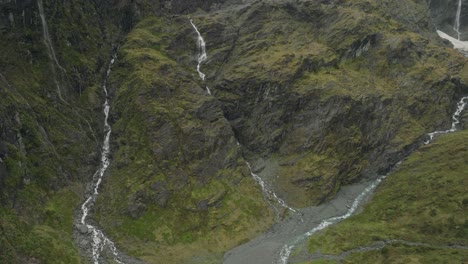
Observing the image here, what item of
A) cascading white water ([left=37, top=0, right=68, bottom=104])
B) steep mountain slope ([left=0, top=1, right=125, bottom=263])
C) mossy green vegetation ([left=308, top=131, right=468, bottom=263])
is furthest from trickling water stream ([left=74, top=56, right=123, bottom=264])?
mossy green vegetation ([left=308, top=131, right=468, bottom=263])

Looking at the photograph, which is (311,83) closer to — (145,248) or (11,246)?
(145,248)

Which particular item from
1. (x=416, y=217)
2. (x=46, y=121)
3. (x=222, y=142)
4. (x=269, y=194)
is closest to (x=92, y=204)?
(x=46, y=121)

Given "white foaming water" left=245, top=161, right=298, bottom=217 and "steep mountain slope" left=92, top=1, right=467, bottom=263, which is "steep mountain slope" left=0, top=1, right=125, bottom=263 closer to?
"steep mountain slope" left=92, top=1, right=467, bottom=263

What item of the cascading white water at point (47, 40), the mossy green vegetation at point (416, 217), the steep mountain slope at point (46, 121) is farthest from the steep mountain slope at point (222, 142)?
the cascading white water at point (47, 40)

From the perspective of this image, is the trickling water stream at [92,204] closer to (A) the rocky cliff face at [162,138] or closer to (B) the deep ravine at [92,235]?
(B) the deep ravine at [92,235]

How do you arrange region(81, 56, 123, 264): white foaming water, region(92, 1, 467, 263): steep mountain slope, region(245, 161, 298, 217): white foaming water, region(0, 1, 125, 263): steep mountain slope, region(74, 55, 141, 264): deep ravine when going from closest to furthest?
region(0, 1, 125, 263): steep mountain slope, region(74, 55, 141, 264): deep ravine, region(81, 56, 123, 264): white foaming water, region(92, 1, 467, 263): steep mountain slope, region(245, 161, 298, 217): white foaming water

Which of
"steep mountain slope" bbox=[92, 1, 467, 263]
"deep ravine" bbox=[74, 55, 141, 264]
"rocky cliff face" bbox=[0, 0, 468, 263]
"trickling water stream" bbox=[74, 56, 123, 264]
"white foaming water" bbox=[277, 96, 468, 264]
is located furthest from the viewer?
"steep mountain slope" bbox=[92, 1, 467, 263]
